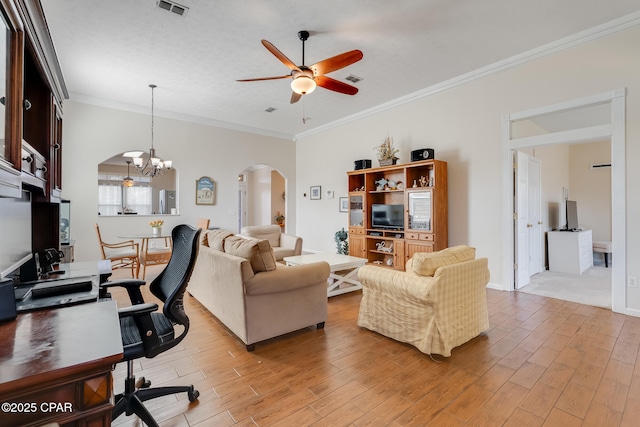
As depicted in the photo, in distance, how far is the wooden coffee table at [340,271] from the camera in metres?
4.04

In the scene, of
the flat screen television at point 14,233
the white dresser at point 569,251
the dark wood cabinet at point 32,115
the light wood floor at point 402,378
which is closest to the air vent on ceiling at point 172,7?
the dark wood cabinet at point 32,115

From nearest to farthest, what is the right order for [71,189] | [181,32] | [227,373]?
[227,373] → [181,32] → [71,189]

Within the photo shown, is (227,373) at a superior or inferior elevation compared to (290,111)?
inferior

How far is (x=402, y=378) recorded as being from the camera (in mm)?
2123

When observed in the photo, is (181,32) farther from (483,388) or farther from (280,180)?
(280,180)

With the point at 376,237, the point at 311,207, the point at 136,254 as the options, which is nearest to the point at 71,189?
the point at 136,254

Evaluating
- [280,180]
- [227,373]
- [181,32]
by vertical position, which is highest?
[181,32]

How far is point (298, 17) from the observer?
320cm

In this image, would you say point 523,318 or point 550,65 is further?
Result: point 550,65

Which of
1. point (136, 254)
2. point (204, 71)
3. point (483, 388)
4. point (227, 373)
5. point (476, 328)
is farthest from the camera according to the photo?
point (136, 254)

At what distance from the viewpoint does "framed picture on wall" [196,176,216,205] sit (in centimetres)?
671

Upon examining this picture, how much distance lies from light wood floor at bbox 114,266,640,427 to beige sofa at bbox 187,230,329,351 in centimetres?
16

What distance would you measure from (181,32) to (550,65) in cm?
454

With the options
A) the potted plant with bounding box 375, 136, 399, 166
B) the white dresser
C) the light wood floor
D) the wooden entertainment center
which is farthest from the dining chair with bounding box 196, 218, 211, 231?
the white dresser
